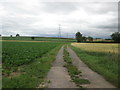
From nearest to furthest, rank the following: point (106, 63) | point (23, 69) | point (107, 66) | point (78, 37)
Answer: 1. point (23, 69)
2. point (107, 66)
3. point (106, 63)
4. point (78, 37)

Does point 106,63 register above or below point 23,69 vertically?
above

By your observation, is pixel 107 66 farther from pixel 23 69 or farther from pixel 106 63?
pixel 23 69

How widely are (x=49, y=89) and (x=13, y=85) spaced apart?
5.61 feet

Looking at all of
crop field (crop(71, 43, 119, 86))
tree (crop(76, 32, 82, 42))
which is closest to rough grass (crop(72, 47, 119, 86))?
crop field (crop(71, 43, 119, 86))

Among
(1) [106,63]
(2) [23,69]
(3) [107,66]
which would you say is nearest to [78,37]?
(1) [106,63]

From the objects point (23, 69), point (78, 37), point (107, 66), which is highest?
point (78, 37)

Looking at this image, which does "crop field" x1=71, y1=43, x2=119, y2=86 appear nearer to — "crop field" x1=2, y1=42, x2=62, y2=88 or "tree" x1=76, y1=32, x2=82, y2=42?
"crop field" x1=2, y1=42, x2=62, y2=88

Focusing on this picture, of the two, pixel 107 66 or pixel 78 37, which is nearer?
pixel 107 66

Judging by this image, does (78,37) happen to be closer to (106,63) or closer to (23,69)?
(106,63)

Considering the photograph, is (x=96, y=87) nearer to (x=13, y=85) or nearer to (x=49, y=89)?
(x=49, y=89)

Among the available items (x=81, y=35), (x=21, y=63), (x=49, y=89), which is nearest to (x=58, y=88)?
(x=49, y=89)

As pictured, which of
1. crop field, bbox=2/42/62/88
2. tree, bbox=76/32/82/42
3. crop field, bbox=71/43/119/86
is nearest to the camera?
crop field, bbox=2/42/62/88

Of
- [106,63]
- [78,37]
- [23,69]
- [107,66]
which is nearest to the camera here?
[23,69]

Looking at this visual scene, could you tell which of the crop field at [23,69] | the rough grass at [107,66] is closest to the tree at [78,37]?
the crop field at [23,69]
